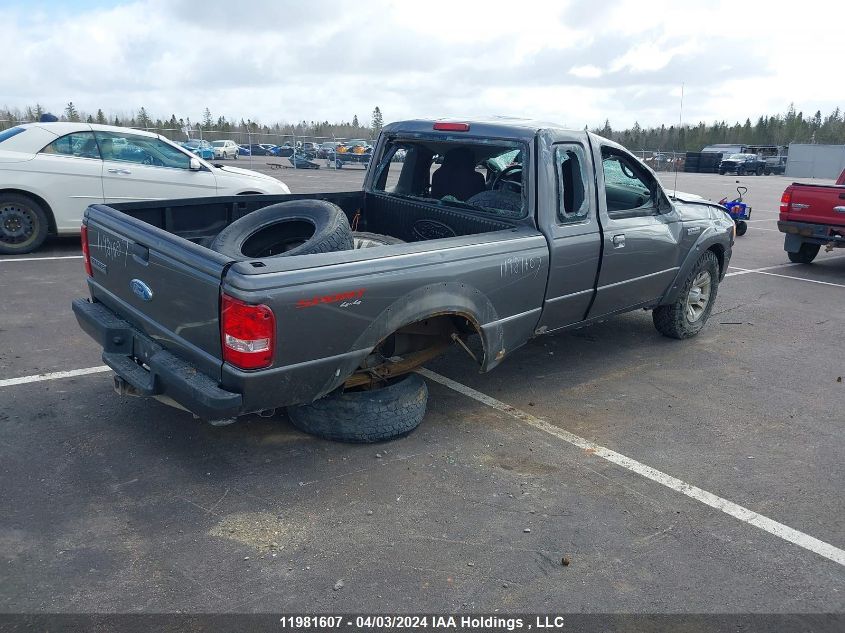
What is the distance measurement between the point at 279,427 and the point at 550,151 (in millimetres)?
2545

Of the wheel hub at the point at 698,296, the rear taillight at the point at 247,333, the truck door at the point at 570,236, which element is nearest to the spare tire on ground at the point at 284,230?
the rear taillight at the point at 247,333

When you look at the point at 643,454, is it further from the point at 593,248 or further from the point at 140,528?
the point at 140,528

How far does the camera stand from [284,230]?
4.72m

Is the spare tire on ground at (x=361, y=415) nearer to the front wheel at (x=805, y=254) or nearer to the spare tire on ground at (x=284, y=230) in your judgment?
the spare tire on ground at (x=284, y=230)

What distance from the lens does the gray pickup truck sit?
346 centimetres

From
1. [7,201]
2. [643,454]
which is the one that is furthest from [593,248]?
[7,201]

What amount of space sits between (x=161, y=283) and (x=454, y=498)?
191 cm

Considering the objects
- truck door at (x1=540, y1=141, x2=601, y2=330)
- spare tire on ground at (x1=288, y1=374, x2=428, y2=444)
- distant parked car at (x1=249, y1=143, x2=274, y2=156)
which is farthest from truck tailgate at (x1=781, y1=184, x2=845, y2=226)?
distant parked car at (x1=249, y1=143, x2=274, y2=156)

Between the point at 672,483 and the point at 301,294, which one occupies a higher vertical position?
the point at 301,294

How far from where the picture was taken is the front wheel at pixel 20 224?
8.98 meters

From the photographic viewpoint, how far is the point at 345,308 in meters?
3.57

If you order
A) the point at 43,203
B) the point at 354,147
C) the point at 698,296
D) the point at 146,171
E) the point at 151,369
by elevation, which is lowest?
the point at 698,296

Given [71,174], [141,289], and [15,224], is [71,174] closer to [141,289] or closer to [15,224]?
[15,224]

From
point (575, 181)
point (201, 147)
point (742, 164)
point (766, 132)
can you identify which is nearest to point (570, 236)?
point (575, 181)
